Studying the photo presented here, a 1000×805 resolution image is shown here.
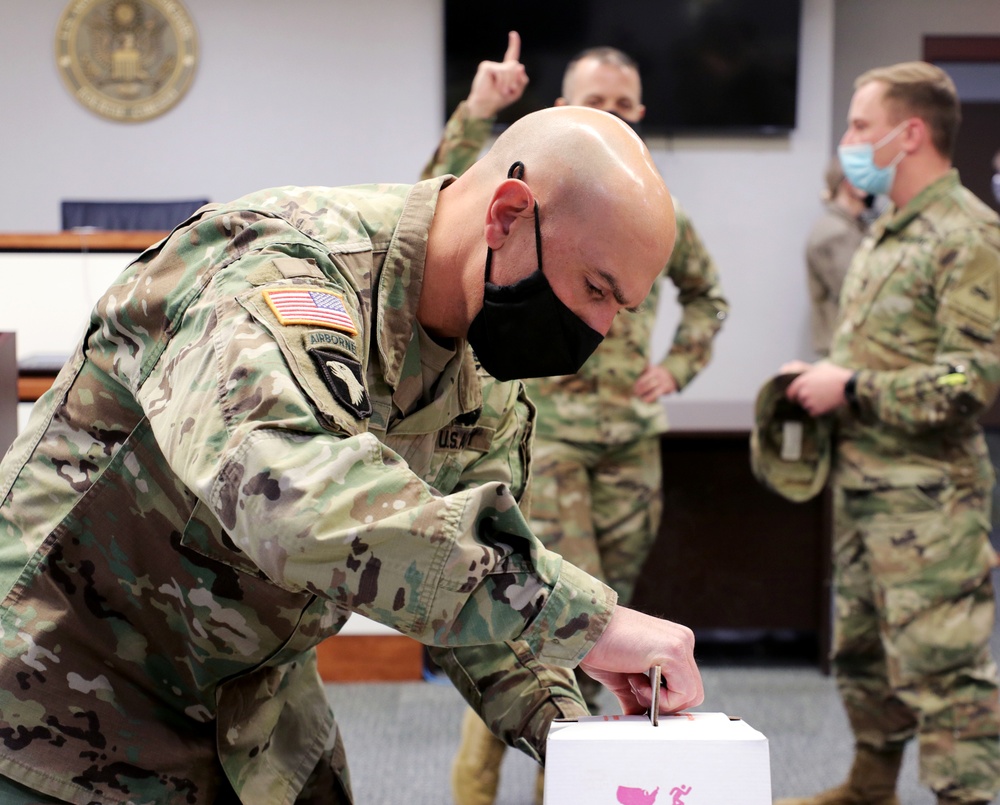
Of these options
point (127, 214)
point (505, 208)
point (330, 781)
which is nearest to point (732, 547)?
point (127, 214)

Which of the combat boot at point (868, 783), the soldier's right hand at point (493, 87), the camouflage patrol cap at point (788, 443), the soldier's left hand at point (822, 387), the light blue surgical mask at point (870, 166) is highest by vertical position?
the soldier's right hand at point (493, 87)

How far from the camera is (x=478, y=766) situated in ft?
7.96

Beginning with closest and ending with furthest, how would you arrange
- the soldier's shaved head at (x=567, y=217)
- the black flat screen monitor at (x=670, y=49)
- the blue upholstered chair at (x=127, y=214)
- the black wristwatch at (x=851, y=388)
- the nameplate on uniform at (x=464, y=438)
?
the soldier's shaved head at (x=567, y=217) < the nameplate on uniform at (x=464, y=438) < the black wristwatch at (x=851, y=388) < the blue upholstered chair at (x=127, y=214) < the black flat screen monitor at (x=670, y=49)

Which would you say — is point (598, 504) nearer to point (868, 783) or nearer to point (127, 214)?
point (868, 783)

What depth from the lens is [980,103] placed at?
23.2 ft

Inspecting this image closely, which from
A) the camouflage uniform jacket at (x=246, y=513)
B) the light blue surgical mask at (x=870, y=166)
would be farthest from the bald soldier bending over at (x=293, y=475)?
the light blue surgical mask at (x=870, y=166)

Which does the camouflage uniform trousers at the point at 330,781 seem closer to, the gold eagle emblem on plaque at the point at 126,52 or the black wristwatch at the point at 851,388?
the black wristwatch at the point at 851,388

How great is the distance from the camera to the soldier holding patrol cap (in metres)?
2.30

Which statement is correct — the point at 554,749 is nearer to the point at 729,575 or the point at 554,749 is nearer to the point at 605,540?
the point at 605,540

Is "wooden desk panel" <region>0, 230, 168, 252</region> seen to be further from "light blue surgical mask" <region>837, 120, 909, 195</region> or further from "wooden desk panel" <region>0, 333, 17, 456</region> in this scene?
"light blue surgical mask" <region>837, 120, 909, 195</region>

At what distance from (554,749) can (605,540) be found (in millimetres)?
1863

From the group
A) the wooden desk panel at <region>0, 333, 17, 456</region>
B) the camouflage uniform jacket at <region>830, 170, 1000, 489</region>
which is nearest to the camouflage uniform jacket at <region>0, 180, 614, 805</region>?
the wooden desk panel at <region>0, 333, 17, 456</region>

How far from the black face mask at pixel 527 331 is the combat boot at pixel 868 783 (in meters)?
1.72

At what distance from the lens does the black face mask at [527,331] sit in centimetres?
107
